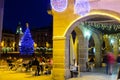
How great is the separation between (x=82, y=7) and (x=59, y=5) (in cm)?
122

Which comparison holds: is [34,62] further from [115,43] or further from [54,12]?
[115,43]

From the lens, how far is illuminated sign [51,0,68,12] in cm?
1386

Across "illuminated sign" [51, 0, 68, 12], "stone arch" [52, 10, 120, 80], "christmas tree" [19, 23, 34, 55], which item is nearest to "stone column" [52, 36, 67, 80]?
"stone arch" [52, 10, 120, 80]

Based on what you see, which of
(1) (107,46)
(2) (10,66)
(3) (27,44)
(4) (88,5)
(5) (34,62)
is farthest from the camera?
(3) (27,44)

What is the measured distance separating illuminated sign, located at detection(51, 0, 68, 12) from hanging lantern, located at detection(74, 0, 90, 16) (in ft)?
1.90

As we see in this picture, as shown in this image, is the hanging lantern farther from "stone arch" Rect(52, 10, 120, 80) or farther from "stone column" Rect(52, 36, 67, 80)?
"stone column" Rect(52, 36, 67, 80)

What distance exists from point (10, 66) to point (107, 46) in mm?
9932

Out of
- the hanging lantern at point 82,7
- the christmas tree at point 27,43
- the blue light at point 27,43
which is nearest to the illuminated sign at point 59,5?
the hanging lantern at point 82,7

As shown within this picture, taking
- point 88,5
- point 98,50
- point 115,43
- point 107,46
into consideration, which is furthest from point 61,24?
point 115,43

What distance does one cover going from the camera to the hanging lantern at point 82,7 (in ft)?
43.7

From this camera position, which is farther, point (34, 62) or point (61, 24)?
point (34, 62)

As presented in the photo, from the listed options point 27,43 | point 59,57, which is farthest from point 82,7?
point 27,43

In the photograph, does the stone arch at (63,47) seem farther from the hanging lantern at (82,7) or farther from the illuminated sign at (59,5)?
the illuminated sign at (59,5)

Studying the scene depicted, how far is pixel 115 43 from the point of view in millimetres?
29031
